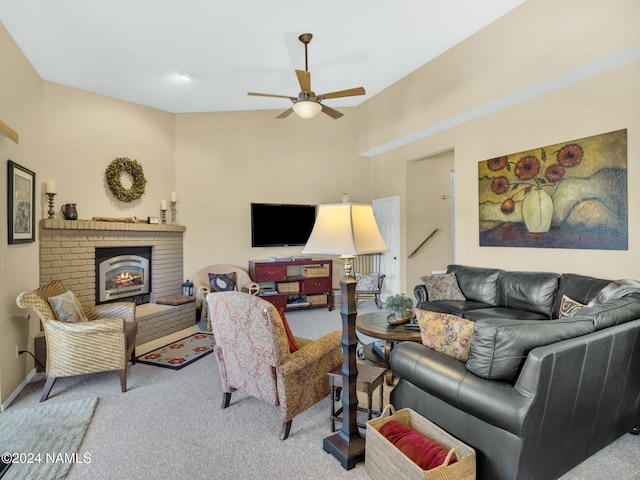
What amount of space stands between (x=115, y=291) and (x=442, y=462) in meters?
4.49

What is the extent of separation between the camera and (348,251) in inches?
72.5

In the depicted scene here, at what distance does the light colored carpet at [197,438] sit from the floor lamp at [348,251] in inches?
3.3

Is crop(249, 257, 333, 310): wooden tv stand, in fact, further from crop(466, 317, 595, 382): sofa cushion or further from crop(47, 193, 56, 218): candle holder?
crop(466, 317, 595, 382): sofa cushion

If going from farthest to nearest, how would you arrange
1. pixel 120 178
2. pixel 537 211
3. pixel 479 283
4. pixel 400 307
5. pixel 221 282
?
pixel 221 282
pixel 120 178
pixel 479 283
pixel 537 211
pixel 400 307

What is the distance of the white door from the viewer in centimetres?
618

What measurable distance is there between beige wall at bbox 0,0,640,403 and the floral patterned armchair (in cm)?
188

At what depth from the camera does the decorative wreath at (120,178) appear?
15.0 ft

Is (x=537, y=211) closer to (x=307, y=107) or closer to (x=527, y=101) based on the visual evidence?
(x=527, y=101)

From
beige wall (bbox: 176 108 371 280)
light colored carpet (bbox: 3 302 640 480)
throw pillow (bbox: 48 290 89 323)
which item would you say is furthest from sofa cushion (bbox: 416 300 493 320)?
throw pillow (bbox: 48 290 89 323)

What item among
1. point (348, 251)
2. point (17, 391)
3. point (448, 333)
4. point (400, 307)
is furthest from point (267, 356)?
point (17, 391)

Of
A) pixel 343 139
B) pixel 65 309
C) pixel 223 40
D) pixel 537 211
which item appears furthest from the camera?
pixel 343 139

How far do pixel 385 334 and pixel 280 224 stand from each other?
3.61 m

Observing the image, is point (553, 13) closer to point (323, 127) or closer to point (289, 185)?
point (323, 127)

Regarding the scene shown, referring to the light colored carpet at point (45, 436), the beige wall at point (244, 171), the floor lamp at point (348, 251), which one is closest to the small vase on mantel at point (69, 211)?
the beige wall at point (244, 171)
